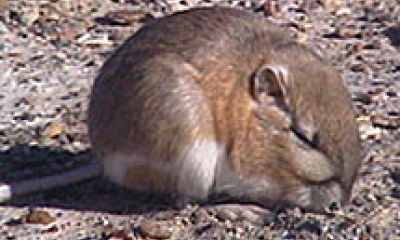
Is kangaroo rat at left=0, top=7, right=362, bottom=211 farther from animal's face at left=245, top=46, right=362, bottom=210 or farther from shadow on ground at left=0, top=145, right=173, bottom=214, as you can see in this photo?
shadow on ground at left=0, top=145, right=173, bottom=214

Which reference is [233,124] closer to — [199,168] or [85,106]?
[199,168]

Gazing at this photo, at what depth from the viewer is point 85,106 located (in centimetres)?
759

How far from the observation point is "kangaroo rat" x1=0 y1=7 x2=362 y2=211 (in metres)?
5.92

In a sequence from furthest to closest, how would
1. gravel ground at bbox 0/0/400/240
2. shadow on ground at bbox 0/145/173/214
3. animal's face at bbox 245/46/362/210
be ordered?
shadow on ground at bbox 0/145/173/214
gravel ground at bbox 0/0/400/240
animal's face at bbox 245/46/362/210

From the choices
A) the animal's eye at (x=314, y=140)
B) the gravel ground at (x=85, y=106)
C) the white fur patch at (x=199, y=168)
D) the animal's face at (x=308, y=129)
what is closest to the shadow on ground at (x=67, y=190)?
the gravel ground at (x=85, y=106)

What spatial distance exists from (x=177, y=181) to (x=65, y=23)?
320 centimetres

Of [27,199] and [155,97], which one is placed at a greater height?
[155,97]

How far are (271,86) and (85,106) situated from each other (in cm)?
187

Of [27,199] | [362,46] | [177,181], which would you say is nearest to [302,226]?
[177,181]

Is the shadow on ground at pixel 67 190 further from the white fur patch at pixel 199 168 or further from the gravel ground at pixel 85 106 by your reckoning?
the white fur patch at pixel 199 168

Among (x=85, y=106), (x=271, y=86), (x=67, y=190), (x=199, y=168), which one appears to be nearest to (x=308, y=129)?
(x=271, y=86)

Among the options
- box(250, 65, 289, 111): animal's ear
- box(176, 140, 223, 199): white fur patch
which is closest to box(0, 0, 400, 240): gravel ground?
box(176, 140, 223, 199): white fur patch

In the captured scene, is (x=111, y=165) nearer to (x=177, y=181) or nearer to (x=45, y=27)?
(x=177, y=181)

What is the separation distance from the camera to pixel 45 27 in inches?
352
